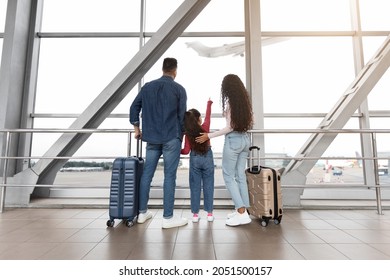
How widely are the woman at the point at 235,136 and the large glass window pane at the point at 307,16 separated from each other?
8.07ft

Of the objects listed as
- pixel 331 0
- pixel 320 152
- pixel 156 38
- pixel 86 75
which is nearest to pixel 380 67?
pixel 320 152

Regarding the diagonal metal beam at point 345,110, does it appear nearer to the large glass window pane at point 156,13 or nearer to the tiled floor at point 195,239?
the tiled floor at point 195,239

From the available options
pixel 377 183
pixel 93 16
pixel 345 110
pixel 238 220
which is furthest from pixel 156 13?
pixel 377 183

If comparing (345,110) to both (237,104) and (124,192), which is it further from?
(124,192)

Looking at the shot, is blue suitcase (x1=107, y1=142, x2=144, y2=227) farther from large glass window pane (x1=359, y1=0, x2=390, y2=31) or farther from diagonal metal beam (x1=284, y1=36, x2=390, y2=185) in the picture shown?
large glass window pane (x1=359, y1=0, x2=390, y2=31)

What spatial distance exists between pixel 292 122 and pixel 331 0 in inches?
91.4

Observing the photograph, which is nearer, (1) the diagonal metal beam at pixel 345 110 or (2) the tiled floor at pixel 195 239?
(2) the tiled floor at pixel 195 239

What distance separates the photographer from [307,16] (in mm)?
3943

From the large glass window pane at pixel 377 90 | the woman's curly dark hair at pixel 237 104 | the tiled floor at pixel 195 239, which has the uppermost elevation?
the large glass window pane at pixel 377 90

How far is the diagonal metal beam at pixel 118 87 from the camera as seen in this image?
2.74 metres

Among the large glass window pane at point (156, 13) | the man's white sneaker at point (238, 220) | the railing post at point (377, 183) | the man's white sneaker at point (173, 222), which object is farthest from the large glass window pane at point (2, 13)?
the railing post at point (377, 183)
